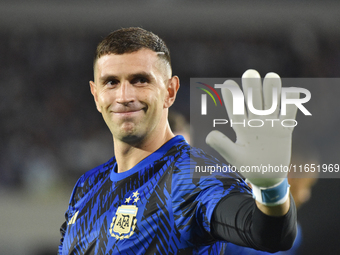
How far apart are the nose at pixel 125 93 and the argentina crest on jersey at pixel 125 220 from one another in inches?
17.5

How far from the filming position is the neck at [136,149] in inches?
68.5

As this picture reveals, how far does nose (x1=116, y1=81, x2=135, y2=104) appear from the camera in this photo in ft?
5.42

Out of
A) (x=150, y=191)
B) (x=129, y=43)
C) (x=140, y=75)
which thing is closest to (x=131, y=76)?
(x=140, y=75)

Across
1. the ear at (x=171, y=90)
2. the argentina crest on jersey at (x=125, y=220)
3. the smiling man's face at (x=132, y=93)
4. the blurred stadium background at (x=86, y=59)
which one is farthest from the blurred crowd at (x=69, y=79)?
the argentina crest on jersey at (x=125, y=220)

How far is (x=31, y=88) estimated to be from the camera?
5312mm

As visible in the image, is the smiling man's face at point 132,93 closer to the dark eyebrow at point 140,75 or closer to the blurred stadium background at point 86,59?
the dark eyebrow at point 140,75

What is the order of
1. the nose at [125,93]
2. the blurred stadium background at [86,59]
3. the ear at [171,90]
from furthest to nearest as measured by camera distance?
the blurred stadium background at [86,59]
the ear at [171,90]
the nose at [125,93]

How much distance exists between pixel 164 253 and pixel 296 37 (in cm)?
466

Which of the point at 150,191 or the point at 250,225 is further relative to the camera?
the point at 150,191

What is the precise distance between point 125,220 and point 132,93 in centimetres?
60

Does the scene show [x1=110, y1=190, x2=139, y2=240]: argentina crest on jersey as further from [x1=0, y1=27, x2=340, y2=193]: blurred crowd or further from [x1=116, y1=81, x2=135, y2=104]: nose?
[x1=0, y1=27, x2=340, y2=193]: blurred crowd

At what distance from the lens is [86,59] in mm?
5387

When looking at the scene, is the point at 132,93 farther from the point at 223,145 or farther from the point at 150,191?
the point at 223,145

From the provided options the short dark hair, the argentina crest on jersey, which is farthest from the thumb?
the short dark hair
